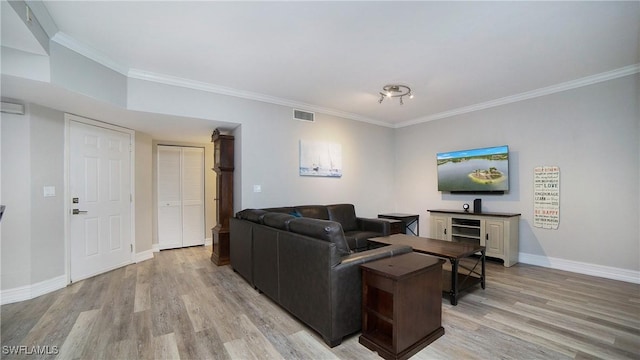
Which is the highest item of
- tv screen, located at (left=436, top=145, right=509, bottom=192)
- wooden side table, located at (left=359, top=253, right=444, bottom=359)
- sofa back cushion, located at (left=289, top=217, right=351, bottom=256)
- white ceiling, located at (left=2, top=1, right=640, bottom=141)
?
white ceiling, located at (left=2, top=1, right=640, bottom=141)

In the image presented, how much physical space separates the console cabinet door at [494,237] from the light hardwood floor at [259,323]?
2.09ft

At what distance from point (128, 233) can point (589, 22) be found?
6.17 m

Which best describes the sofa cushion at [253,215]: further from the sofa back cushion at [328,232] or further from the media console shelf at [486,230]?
the media console shelf at [486,230]

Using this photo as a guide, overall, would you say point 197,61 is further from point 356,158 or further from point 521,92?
point 521,92

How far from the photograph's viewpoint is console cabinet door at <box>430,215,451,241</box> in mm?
4817

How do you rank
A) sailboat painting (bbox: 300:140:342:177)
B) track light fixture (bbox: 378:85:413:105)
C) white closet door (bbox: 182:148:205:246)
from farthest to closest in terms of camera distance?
white closet door (bbox: 182:148:205:246) < sailboat painting (bbox: 300:140:342:177) < track light fixture (bbox: 378:85:413:105)

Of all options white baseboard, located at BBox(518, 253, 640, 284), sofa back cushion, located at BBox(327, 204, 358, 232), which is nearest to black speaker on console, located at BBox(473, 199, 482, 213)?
white baseboard, located at BBox(518, 253, 640, 284)

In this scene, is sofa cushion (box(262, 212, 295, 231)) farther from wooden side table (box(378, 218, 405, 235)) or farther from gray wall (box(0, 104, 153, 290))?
gray wall (box(0, 104, 153, 290))

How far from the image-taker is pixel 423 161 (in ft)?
18.8

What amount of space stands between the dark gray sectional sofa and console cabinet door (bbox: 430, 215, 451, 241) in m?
2.61

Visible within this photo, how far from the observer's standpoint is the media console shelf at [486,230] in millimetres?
4109

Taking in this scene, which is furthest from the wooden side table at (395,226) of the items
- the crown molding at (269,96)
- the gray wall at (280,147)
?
the crown molding at (269,96)

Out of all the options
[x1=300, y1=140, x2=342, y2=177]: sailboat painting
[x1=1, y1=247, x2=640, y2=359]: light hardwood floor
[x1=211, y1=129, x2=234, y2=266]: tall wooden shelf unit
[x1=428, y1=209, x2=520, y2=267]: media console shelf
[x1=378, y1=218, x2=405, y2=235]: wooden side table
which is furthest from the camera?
[x1=300, y1=140, x2=342, y2=177]: sailboat painting

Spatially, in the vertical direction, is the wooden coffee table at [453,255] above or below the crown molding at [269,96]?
below
